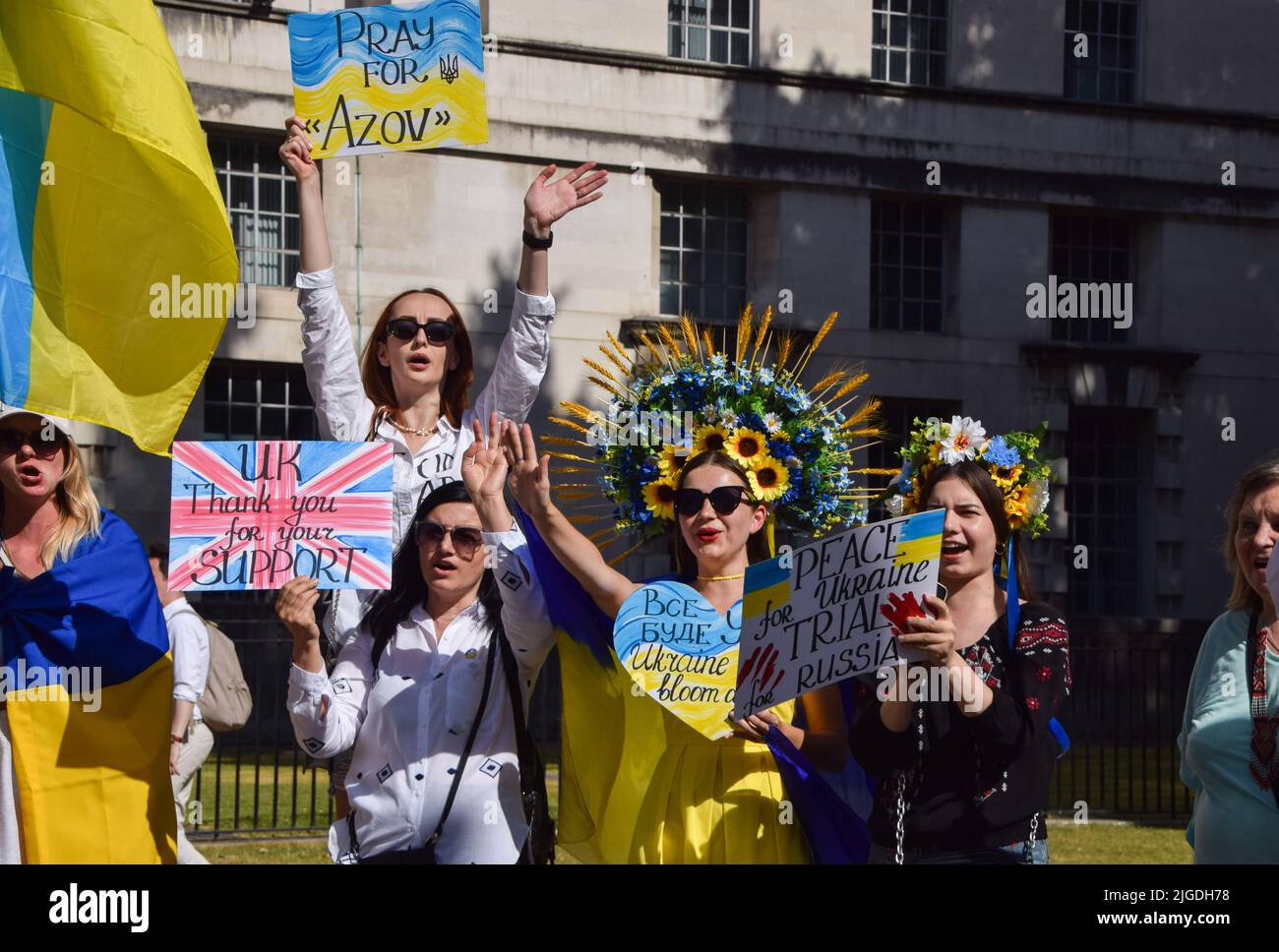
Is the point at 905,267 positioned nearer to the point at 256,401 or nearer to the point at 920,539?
the point at 256,401

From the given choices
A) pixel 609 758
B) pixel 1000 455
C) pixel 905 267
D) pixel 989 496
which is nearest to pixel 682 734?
pixel 609 758

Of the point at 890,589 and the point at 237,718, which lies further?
the point at 237,718

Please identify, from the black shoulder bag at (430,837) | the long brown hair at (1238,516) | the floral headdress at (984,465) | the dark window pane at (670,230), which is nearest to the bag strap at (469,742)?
the black shoulder bag at (430,837)

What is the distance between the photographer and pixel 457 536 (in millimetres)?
5441

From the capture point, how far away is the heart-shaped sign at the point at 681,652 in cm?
525

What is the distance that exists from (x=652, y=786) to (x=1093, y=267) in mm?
19531

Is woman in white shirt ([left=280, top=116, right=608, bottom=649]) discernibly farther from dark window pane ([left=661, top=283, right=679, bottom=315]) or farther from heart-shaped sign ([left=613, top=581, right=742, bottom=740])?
dark window pane ([left=661, top=283, right=679, bottom=315])

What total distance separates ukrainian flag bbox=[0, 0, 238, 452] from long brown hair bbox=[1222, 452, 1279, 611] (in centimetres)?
320

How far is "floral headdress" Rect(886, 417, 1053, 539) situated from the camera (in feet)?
18.1

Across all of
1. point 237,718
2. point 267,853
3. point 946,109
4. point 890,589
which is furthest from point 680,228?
point 890,589

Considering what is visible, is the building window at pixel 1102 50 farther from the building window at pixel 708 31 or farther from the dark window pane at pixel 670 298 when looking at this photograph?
the dark window pane at pixel 670 298

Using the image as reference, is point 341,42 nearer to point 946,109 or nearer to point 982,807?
point 982,807

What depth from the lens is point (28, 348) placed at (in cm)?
554
